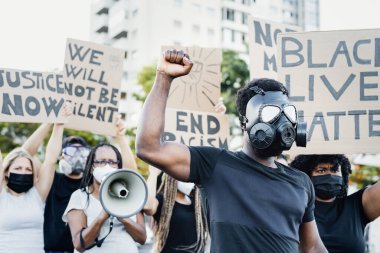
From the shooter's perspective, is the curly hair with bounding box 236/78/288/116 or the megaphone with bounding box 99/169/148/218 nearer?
the curly hair with bounding box 236/78/288/116

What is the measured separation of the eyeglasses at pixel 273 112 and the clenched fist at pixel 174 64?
0.43 meters

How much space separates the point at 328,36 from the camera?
4.19 metres

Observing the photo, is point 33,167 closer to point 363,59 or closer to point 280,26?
point 280,26

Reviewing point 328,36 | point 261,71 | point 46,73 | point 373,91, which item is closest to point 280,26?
point 261,71

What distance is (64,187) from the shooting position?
5309 millimetres

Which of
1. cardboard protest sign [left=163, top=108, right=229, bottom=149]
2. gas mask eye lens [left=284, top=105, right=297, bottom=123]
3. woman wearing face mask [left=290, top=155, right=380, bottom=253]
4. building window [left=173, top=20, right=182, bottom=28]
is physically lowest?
woman wearing face mask [left=290, top=155, right=380, bottom=253]

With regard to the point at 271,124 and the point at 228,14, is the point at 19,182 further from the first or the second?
the point at 228,14

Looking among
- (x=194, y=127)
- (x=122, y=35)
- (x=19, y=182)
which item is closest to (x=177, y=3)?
(x=122, y=35)

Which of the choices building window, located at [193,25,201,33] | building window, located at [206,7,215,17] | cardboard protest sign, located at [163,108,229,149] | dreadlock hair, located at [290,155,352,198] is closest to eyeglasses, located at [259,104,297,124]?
dreadlock hair, located at [290,155,352,198]

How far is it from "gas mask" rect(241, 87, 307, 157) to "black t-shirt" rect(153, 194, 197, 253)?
6.68ft

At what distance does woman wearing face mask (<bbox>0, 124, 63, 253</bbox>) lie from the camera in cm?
468

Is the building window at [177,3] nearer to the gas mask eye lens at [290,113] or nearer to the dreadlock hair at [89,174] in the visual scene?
the dreadlock hair at [89,174]

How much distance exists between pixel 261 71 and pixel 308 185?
2327mm

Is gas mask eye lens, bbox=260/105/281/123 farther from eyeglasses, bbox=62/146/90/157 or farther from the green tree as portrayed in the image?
the green tree
